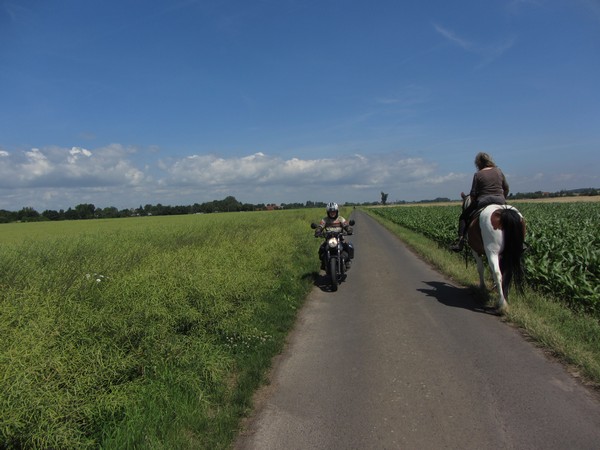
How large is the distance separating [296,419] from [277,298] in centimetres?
440

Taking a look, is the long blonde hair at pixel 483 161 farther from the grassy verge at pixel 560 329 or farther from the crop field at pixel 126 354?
the crop field at pixel 126 354

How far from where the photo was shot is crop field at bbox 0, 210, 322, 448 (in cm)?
278

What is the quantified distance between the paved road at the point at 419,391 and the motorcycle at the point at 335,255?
8.29 ft

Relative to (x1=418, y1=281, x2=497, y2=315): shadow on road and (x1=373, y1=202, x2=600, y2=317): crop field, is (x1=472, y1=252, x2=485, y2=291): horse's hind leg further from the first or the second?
(x1=373, y1=202, x2=600, y2=317): crop field

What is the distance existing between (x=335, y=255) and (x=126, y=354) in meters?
6.18

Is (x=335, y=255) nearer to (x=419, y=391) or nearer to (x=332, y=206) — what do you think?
(x=332, y=206)

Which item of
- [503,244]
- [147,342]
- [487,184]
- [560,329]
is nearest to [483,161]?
[487,184]

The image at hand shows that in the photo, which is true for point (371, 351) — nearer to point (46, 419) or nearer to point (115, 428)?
point (115, 428)

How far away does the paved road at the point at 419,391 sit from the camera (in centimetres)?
308

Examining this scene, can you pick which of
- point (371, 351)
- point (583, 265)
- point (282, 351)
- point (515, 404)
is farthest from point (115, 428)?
point (583, 265)

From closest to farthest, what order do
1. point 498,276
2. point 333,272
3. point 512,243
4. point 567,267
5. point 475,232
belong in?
point 498,276, point 512,243, point 567,267, point 475,232, point 333,272

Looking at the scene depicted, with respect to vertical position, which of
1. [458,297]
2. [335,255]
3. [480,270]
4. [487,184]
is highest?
[487,184]

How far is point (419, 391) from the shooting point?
383 centimetres

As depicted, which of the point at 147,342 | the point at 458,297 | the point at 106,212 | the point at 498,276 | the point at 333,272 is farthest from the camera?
the point at 106,212
